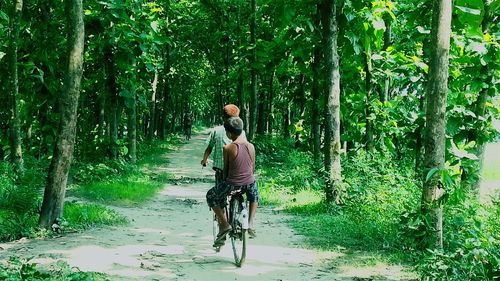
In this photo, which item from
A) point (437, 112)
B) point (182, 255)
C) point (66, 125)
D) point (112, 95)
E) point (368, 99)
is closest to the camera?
point (437, 112)

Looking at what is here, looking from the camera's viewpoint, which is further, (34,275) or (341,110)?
(341,110)

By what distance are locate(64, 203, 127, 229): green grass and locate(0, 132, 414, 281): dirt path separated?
285mm

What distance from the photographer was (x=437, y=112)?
716cm

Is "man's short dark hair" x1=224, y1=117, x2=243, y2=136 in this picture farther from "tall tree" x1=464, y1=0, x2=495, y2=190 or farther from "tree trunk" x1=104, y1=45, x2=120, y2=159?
"tree trunk" x1=104, y1=45, x2=120, y2=159

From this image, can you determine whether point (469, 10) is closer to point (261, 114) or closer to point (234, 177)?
point (234, 177)

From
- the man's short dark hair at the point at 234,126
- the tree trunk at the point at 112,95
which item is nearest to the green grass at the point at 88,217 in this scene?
the man's short dark hair at the point at 234,126

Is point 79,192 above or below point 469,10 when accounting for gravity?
below

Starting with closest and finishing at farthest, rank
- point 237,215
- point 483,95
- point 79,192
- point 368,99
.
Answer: point 237,215
point 483,95
point 79,192
point 368,99

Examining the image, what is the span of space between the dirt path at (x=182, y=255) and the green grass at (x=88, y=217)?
0.29m

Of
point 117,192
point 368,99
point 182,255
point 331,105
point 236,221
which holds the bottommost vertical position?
point 182,255

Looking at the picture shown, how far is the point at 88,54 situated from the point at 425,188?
42.9 ft

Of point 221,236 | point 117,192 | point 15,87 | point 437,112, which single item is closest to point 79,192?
point 117,192

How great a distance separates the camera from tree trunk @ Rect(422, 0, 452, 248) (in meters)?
7.00

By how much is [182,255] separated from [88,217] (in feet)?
8.81
